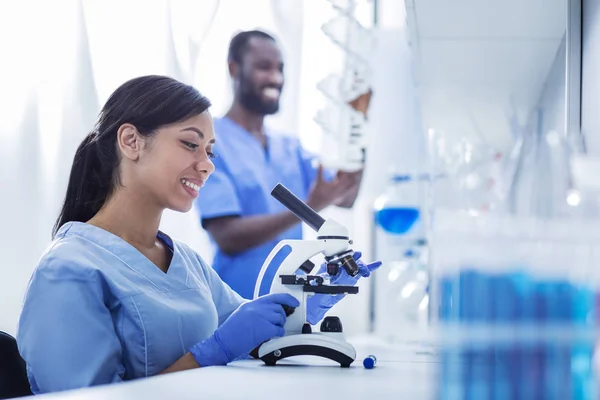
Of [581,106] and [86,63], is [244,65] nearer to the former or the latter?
[86,63]

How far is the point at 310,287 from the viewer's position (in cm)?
132

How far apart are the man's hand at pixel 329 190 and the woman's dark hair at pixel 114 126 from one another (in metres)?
1.02

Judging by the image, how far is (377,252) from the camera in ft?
11.1

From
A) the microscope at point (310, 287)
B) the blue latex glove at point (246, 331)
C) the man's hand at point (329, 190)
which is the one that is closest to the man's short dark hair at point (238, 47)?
the man's hand at point (329, 190)

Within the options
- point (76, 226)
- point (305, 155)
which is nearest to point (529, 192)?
point (76, 226)

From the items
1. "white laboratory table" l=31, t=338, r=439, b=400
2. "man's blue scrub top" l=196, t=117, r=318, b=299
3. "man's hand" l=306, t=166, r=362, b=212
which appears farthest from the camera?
"man's hand" l=306, t=166, r=362, b=212

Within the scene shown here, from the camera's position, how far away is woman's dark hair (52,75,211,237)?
61.2 inches

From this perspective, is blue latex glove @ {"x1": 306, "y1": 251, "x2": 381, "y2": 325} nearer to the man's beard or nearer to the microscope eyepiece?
the microscope eyepiece

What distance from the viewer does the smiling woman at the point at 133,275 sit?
125 cm

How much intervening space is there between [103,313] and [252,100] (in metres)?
1.44

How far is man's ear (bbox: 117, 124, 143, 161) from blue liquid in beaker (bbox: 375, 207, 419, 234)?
136 centimetres

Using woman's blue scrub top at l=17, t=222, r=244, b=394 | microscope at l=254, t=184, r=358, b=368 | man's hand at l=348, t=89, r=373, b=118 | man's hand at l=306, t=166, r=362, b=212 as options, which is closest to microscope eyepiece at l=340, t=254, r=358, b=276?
microscope at l=254, t=184, r=358, b=368

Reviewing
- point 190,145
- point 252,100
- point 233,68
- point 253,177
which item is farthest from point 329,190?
point 190,145

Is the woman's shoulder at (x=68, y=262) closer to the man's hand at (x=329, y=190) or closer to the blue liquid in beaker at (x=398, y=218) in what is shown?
the man's hand at (x=329, y=190)
